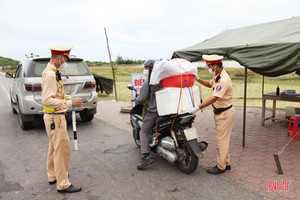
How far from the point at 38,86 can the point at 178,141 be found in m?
3.96

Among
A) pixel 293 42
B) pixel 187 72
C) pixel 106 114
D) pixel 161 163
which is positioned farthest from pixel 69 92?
pixel 293 42

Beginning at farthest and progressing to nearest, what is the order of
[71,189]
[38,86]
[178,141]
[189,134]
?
[38,86]
[178,141]
[189,134]
[71,189]

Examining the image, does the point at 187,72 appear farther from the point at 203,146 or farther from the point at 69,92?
the point at 69,92

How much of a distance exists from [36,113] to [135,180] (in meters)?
3.62

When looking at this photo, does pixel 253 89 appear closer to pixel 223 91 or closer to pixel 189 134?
pixel 223 91

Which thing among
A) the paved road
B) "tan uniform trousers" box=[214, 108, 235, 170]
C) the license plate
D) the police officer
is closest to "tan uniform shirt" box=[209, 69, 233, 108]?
"tan uniform trousers" box=[214, 108, 235, 170]

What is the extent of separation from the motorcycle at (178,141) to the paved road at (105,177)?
238 millimetres

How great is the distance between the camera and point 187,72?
3549 mm

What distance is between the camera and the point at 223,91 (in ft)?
11.6

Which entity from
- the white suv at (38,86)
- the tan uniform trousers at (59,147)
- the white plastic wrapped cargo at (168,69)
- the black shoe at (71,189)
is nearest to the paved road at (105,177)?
the black shoe at (71,189)

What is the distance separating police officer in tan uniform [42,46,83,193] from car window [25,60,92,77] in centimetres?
327

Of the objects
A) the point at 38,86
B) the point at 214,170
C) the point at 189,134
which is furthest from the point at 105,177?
the point at 38,86

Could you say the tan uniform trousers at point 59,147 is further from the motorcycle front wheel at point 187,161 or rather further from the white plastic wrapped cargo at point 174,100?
the motorcycle front wheel at point 187,161

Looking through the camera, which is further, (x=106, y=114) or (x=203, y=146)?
(x=106, y=114)
